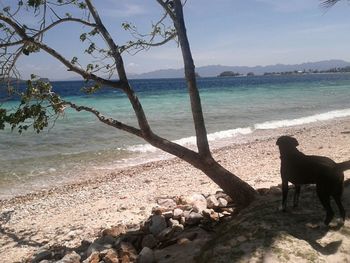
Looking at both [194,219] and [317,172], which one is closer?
[317,172]

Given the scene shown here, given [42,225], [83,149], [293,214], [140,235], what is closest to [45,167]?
[83,149]

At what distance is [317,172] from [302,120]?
870 inches

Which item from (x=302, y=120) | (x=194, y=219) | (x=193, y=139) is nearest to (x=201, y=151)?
(x=194, y=219)

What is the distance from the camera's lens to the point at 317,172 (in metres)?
4.78

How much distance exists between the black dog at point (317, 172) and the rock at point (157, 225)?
2.24m

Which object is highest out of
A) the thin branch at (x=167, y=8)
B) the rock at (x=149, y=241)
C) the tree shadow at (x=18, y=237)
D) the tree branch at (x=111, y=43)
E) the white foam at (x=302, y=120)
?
the thin branch at (x=167, y=8)

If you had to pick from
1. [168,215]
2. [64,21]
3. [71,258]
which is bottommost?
[71,258]

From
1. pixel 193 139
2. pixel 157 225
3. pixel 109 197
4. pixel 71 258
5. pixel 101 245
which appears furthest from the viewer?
pixel 193 139

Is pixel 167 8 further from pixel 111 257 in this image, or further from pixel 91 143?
pixel 91 143

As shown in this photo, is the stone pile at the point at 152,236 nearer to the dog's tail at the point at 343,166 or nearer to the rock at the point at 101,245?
the rock at the point at 101,245

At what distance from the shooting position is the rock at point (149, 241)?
6008 millimetres

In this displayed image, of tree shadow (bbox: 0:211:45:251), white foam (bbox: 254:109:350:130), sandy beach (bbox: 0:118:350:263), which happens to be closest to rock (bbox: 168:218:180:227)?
sandy beach (bbox: 0:118:350:263)

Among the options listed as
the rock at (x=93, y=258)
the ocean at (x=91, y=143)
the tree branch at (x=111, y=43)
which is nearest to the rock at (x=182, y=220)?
the rock at (x=93, y=258)

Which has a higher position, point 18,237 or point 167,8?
point 167,8
